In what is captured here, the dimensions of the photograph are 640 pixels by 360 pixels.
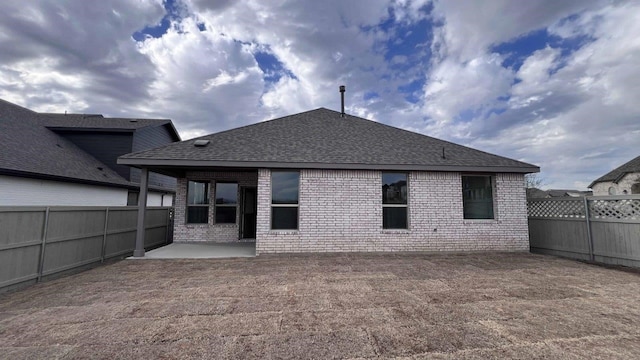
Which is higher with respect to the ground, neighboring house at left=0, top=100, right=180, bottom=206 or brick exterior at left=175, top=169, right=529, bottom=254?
neighboring house at left=0, top=100, right=180, bottom=206

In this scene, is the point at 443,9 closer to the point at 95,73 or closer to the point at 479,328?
the point at 479,328

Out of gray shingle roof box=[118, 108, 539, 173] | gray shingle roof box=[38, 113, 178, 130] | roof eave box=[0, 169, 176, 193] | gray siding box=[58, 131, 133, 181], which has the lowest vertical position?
roof eave box=[0, 169, 176, 193]

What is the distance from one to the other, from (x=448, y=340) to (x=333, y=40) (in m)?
12.0

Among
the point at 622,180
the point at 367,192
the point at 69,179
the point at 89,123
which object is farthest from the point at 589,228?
the point at 622,180

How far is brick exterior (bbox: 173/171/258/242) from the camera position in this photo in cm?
970

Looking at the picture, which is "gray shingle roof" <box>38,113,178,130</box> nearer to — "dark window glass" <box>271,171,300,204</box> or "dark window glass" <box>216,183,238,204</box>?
"dark window glass" <box>216,183,238,204</box>

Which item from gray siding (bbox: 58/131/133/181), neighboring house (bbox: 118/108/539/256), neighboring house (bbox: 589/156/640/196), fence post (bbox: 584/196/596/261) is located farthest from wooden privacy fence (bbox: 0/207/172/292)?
neighboring house (bbox: 589/156/640/196)

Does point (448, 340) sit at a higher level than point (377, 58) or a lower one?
lower

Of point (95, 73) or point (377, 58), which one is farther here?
point (95, 73)

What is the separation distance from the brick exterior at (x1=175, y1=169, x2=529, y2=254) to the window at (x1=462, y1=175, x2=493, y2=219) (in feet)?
0.62

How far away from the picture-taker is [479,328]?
3182mm

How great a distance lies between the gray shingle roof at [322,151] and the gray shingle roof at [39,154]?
176 inches

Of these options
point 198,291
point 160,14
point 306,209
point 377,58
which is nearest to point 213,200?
point 306,209

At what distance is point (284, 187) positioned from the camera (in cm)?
788
